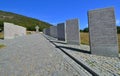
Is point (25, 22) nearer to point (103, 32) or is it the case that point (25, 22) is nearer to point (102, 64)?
point (103, 32)

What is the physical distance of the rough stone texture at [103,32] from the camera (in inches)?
344

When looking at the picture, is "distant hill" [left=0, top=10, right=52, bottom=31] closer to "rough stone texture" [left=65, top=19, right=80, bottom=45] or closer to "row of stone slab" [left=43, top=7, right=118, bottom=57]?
"rough stone texture" [left=65, top=19, right=80, bottom=45]

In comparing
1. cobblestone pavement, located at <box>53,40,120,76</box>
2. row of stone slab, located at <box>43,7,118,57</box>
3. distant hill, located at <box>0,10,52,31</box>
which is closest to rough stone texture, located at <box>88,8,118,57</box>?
row of stone slab, located at <box>43,7,118,57</box>

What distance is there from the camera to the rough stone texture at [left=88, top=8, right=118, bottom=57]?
875cm

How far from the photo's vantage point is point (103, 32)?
9008 millimetres

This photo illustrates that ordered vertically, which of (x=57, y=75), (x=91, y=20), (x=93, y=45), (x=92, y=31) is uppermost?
(x=91, y=20)

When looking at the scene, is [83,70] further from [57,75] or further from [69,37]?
[69,37]

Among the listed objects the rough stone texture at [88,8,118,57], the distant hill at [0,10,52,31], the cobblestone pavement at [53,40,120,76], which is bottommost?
the cobblestone pavement at [53,40,120,76]

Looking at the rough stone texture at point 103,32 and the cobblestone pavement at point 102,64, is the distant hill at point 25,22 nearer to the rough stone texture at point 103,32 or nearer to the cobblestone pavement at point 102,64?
the rough stone texture at point 103,32

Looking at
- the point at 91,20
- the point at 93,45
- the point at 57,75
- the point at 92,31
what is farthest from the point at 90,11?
the point at 57,75

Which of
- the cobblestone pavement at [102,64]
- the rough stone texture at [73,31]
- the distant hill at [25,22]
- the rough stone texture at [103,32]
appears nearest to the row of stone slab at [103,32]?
the rough stone texture at [103,32]

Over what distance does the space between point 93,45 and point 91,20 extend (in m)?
1.33

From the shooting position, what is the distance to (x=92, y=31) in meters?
9.35

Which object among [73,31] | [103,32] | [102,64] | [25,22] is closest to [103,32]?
[103,32]
